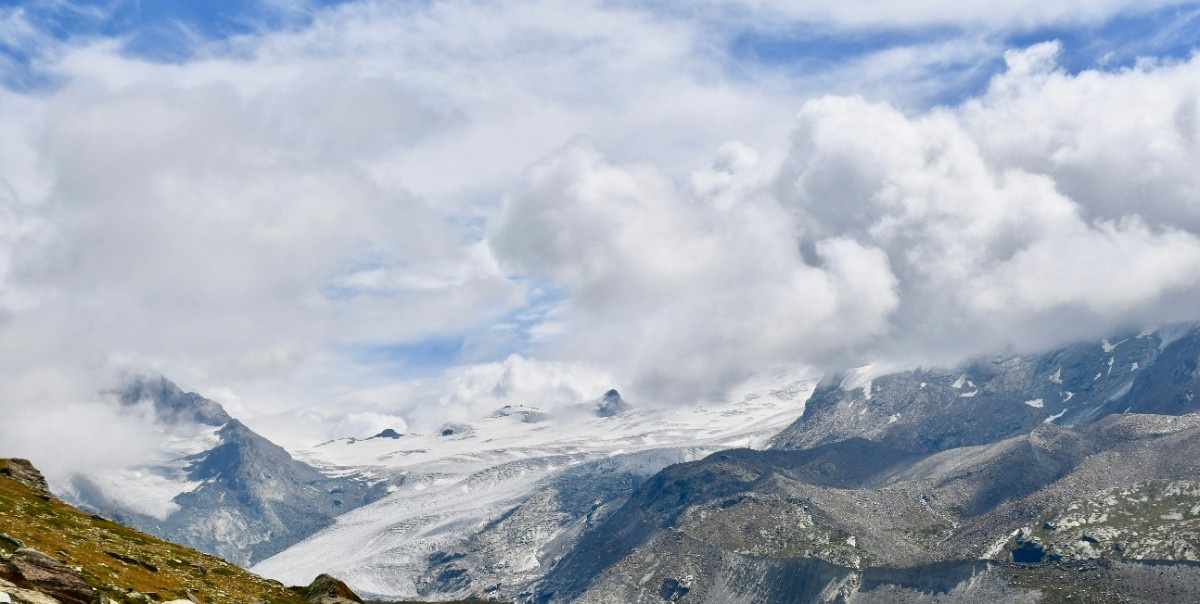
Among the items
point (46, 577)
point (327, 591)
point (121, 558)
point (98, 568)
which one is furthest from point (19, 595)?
point (327, 591)

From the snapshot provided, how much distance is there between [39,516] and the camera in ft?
345

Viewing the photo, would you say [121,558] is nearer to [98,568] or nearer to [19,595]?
[98,568]

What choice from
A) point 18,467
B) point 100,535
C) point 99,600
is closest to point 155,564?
point 100,535

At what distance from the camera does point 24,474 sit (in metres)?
140

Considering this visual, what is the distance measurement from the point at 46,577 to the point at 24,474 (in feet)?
286

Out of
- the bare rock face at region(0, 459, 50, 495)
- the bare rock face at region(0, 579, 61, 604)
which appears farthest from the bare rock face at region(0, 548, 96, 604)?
the bare rock face at region(0, 459, 50, 495)

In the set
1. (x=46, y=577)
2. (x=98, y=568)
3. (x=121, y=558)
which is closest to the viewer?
(x=46, y=577)

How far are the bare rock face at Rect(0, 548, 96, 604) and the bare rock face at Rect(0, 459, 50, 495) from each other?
72723 mm

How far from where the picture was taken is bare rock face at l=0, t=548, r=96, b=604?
206 ft

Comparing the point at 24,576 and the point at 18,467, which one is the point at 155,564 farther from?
the point at 18,467

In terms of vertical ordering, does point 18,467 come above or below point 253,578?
above

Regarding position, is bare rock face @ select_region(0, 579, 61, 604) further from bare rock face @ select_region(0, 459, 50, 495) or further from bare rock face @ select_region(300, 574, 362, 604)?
bare rock face @ select_region(0, 459, 50, 495)

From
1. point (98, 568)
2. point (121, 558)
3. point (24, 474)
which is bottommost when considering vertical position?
point (98, 568)

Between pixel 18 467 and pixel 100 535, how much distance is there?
1825 inches
